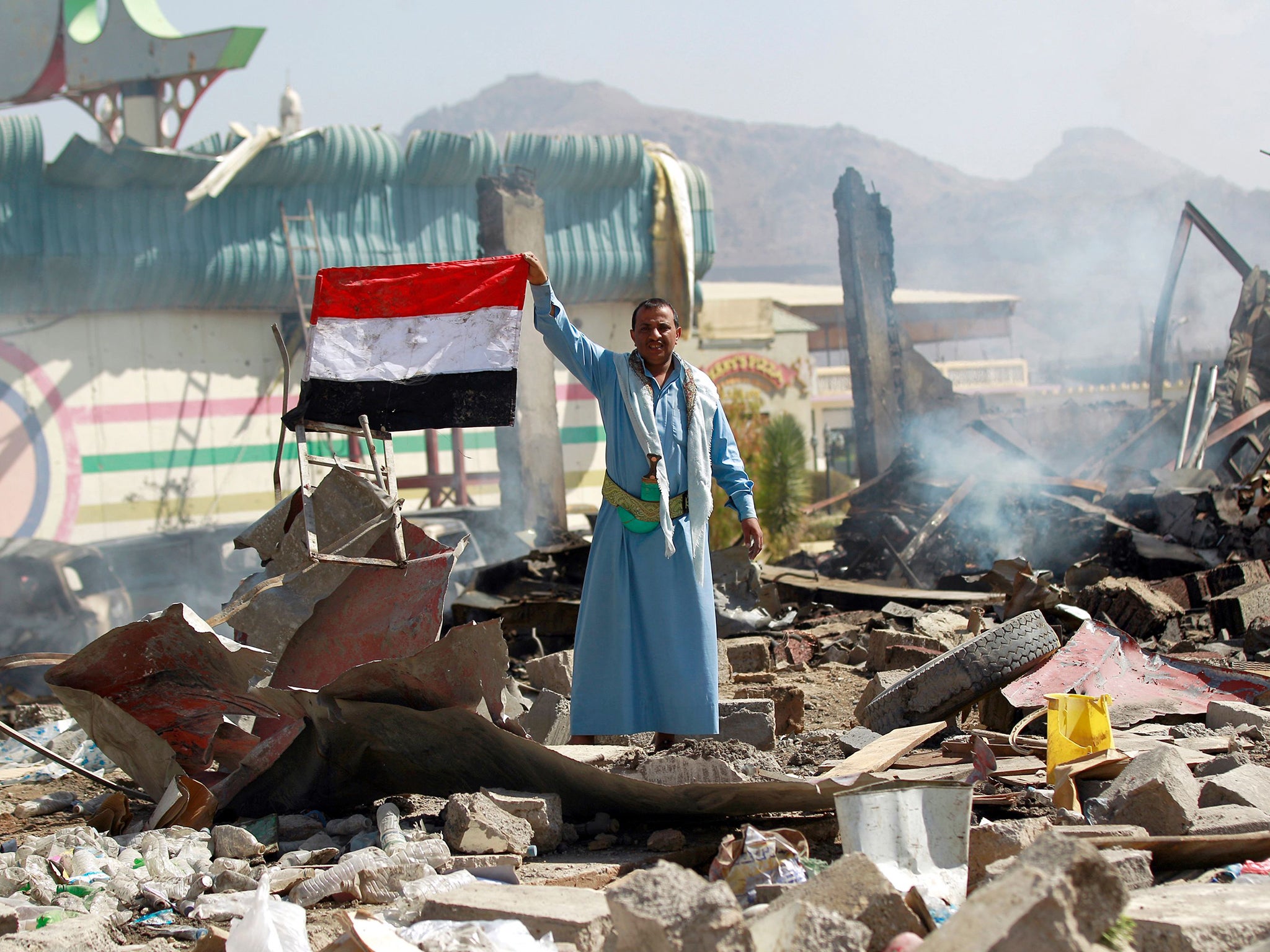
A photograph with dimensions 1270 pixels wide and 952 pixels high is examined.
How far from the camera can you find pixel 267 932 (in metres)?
2.68

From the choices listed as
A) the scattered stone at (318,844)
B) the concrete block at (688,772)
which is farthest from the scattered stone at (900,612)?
the scattered stone at (318,844)

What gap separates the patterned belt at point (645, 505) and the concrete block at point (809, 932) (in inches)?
90.0

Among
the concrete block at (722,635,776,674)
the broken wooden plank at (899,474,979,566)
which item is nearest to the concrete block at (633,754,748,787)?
the concrete block at (722,635,776,674)

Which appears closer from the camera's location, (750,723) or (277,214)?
(750,723)

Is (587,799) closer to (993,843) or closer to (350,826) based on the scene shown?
(350,826)

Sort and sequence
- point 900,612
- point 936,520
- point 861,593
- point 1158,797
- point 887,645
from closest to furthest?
point 1158,797 < point 887,645 < point 900,612 < point 861,593 < point 936,520

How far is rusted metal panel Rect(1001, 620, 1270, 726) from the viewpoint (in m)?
4.92

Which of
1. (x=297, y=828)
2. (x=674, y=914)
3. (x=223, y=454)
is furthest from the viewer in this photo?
(x=223, y=454)

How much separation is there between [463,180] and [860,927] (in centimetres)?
1636

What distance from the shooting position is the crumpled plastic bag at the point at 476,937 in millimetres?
2637

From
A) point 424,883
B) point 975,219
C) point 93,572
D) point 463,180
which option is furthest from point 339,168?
point 975,219

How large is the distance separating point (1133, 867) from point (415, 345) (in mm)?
3328

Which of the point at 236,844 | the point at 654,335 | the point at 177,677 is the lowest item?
the point at 236,844

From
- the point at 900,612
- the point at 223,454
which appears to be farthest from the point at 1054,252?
the point at 900,612
